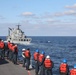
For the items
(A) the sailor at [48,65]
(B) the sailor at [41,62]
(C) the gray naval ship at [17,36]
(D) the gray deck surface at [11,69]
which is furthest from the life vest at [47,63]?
(C) the gray naval ship at [17,36]

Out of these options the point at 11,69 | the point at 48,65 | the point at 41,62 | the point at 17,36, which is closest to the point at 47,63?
the point at 48,65

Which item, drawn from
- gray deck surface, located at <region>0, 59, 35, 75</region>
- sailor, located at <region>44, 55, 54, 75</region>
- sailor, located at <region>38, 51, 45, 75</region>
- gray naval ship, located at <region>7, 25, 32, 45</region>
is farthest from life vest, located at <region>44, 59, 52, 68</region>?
gray naval ship, located at <region>7, 25, 32, 45</region>

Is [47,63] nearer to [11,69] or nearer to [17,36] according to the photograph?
[11,69]

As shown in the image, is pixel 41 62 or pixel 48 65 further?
pixel 41 62

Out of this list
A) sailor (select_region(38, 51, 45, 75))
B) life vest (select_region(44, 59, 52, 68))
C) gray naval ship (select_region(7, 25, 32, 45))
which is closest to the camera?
life vest (select_region(44, 59, 52, 68))

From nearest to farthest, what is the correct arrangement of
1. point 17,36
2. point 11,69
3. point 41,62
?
point 41,62, point 11,69, point 17,36

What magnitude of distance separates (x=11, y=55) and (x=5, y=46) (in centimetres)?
187

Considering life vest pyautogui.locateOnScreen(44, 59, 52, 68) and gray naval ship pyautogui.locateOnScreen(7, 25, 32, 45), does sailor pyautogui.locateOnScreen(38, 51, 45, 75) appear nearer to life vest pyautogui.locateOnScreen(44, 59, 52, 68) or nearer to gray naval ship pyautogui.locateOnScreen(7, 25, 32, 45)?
life vest pyautogui.locateOnScreen(44, 59, 52, 68)

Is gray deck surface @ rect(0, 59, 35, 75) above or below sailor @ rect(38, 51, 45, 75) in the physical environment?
below

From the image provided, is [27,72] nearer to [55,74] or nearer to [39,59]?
[39,59]

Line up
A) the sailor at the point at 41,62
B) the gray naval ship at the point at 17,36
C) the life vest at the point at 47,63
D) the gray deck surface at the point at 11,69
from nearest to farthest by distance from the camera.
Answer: the life vest at the point at 47,63 → the sailor at the point at 41,62 → the gray deck surface at the point at 11,69 → the gray naval ship at the point at 17,36

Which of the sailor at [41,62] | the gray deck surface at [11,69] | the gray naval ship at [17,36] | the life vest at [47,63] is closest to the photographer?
the life vest at [47,63]

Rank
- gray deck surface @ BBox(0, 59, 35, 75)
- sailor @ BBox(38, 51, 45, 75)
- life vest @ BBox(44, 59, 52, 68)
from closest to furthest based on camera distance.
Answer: life vest @ BBox(44, 59, 52, 68)
sailor @ BBox(38, 51, 45, 75)
gray deck surface @ BBox(0, 59, 35, 75)

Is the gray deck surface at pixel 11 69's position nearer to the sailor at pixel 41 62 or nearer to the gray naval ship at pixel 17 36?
the sailor at pixel 41 62
